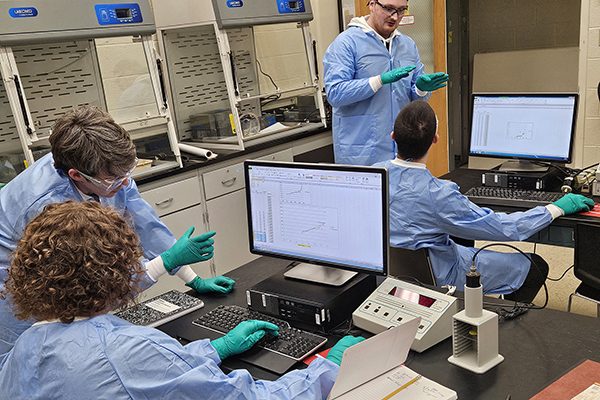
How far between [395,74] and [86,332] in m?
2.26

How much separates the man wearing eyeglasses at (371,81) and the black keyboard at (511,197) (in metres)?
0.76

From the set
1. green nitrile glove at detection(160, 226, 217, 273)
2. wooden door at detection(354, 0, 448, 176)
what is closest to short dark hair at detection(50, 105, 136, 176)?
green nitrile glove at detection(160, 226, 217, 273)

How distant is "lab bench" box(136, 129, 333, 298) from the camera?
289 cm

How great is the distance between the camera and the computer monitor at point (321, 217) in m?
1.39

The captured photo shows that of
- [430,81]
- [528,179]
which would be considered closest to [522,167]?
[528,179]

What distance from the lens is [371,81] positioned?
2.87 meters

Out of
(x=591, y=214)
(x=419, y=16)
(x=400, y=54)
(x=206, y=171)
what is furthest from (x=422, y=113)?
(x=419, y=16)

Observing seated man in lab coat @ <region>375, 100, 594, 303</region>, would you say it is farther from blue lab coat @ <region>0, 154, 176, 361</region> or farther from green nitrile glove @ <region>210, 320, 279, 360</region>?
blue lab coat @ <region>0, 154, 176, 361</region>

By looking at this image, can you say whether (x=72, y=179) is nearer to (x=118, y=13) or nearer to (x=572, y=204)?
(x=118, y=13)

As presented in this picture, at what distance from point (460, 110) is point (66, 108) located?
3.65 m

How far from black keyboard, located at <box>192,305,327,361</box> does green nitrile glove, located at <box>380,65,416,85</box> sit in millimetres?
1713

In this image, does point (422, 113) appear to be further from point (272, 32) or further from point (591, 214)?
point (272, 32)

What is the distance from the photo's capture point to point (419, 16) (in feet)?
13.7

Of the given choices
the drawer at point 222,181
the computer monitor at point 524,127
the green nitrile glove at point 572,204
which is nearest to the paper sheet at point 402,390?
A: the green nitrile glove at point 572,204
